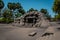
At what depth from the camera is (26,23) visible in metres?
27.6

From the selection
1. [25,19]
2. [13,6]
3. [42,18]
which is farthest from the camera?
[13,6]

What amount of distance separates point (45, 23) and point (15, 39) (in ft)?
40.5

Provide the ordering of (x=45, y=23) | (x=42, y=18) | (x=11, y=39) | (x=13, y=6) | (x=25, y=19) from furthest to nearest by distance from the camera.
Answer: (x=13, y=6) < (x=25, y=19) < (x=42, y=18) < (x=45, y=23) < (x=11, y=39)

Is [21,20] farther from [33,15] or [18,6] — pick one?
[18,6]

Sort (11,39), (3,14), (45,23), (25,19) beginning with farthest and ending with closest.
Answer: (3,14)
(25,19)
(45,23)
(11,39)

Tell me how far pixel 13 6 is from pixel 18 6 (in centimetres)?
235

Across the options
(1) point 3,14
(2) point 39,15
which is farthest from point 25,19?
(1) point 3,14

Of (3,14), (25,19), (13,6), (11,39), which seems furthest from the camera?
(13,6)

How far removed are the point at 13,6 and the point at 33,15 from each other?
33.1m

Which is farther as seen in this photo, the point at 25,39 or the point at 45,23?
the point at 45,23

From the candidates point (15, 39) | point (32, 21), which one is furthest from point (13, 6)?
point (15, 39)

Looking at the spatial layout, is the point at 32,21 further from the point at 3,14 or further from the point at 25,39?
the point at 3,14

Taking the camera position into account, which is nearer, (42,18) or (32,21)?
(42,18)

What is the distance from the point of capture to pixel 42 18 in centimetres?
2644
